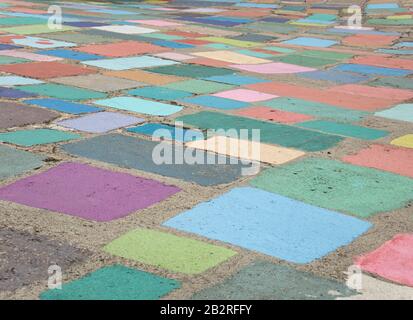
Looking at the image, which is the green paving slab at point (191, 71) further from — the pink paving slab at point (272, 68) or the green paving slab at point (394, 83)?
the green paving slab at point (394, 83)

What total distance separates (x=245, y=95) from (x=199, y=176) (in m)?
3.00

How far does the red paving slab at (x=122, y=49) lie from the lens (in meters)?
9.98

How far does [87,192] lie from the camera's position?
4426mm

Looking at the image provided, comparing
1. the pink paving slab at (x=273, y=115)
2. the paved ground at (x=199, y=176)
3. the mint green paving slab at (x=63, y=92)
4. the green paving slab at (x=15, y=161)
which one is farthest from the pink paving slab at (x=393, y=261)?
the mint green paving slab at (x=63, y=92)

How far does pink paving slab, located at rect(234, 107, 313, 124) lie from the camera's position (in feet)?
22.0

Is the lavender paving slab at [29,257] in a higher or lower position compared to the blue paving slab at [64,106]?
lower

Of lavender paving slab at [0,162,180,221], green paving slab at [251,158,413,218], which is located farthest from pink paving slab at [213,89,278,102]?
lavender paving slab at [0,162,180,221]

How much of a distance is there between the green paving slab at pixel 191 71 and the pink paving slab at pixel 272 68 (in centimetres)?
41

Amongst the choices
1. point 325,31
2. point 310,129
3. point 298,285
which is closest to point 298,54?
point 325,31

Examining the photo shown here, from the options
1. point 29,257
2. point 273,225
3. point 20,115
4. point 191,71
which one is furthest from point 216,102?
point 29,257

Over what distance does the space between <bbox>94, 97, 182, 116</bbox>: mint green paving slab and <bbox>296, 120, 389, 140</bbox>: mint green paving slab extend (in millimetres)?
1303

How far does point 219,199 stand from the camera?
4.50 meters
